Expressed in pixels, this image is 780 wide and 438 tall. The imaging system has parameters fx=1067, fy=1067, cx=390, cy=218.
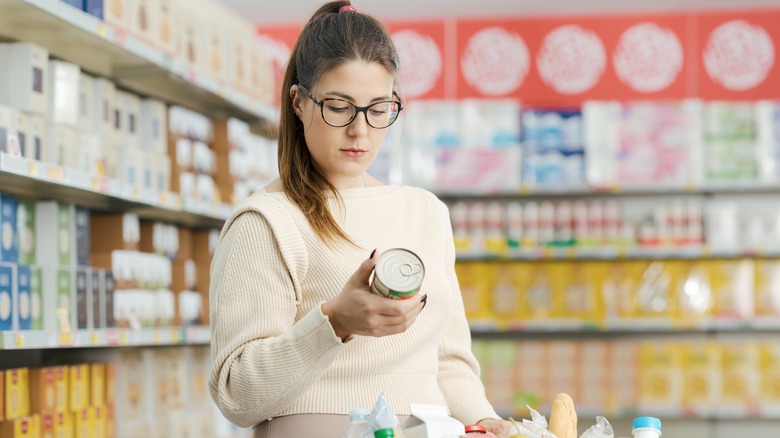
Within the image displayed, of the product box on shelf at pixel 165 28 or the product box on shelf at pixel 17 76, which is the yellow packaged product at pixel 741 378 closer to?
the product box on shelf at pixel 165 28

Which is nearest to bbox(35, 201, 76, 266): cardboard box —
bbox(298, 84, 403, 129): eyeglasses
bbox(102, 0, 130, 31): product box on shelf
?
bbox(102, 0, 130, 31): product box on shelf

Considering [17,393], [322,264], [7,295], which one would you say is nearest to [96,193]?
[7,295]

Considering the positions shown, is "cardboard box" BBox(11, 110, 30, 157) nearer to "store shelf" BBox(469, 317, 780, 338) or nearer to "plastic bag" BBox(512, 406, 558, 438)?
"plastic bag" BBox(512, 406, 558, 438)

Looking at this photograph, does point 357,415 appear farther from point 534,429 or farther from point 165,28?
point 165,28

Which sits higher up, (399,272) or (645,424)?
(399,272)

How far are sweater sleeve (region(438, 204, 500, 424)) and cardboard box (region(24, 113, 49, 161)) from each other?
1.64 m

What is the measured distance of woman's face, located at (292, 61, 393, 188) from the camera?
5.38ft

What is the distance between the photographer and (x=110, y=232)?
3727 mm

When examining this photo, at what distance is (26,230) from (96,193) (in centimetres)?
29

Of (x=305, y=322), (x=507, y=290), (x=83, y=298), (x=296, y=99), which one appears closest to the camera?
(x=305, y=322)

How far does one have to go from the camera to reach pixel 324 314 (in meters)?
1.47

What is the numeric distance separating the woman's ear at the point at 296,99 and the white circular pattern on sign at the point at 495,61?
6130mm

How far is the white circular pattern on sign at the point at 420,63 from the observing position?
7.84 m

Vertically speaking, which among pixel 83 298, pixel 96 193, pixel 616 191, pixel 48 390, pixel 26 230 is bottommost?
pixel 48 390
